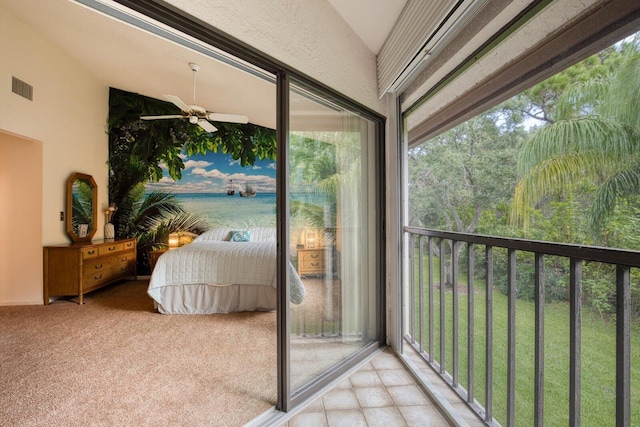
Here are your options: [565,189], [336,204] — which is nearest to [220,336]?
[336,204]

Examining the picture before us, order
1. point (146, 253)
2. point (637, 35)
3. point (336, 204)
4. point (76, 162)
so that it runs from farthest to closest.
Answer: point (146, 253)
point (76, 162)
point (336, 204)
point (637, 35)

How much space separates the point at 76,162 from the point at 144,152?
3.17 ft

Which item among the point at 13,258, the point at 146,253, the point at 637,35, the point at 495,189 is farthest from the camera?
the point at 146,253

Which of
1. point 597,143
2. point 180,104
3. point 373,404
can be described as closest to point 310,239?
point 373,404

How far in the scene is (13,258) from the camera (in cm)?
352

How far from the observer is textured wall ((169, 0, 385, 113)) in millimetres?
1265

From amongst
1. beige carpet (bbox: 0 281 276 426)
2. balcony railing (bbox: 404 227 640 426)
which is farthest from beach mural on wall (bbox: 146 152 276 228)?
balcony railing (bbox: 404 227 640 426)

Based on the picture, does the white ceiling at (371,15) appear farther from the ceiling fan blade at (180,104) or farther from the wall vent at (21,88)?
the wall vent at (21,88)

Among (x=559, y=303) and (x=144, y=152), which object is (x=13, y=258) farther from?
(x=559, y=303)

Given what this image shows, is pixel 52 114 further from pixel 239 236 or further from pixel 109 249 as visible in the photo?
pixel 239 236

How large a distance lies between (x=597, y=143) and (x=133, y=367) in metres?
2.97

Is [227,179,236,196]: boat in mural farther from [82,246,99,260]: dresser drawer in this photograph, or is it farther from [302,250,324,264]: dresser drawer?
[302,250,324,264]: dresser drawer

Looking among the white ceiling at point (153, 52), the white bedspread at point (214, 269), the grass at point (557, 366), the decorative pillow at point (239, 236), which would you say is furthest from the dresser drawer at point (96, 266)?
the grass at point (557, 366)

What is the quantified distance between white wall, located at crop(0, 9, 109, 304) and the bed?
6.16 ft
